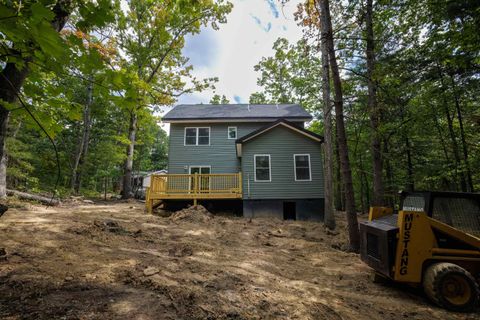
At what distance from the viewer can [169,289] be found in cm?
288

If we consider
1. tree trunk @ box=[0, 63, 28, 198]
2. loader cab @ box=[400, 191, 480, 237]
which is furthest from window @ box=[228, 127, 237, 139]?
tree trunk @ box=[0, 63, 28, 198]

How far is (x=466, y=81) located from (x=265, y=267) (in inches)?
464

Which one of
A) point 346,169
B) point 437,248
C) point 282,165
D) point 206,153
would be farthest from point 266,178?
point 437,248

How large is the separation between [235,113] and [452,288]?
44.7ft

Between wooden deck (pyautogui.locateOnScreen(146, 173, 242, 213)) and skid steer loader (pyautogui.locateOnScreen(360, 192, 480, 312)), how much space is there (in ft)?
26.3

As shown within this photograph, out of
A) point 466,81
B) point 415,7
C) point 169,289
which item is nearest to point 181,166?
point 169,289

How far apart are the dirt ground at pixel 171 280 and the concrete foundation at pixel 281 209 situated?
18.3 feet

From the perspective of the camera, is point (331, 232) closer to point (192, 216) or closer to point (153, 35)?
point (192, 216)

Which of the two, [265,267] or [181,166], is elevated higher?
[181,166]

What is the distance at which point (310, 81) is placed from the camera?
17516 mm

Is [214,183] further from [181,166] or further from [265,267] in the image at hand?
[265,267]

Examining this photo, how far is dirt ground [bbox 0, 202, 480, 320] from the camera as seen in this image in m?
2.39

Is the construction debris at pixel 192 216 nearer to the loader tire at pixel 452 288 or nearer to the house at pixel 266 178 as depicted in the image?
the house at pixel 266 178

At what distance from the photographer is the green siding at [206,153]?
14445mm
